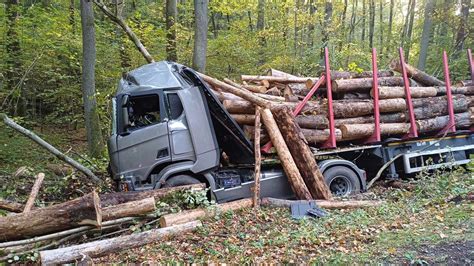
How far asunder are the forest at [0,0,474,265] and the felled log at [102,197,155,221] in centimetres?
2

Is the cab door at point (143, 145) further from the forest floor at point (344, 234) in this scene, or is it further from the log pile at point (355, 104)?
the forest floor at point (344, 234)

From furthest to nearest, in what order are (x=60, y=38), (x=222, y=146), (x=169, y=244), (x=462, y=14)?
(x=462, y=14), (x=60, y=38), (x=222, y=146), (x=169, y=244)

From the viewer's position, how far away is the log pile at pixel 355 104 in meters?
8.33

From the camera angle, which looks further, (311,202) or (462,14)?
(462,14)

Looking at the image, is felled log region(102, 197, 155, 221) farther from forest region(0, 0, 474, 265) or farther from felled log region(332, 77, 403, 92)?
felled log region(332, 77, 403, 92)

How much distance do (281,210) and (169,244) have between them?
8.04 ft

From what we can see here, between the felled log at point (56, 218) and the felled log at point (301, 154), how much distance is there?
4.15 m

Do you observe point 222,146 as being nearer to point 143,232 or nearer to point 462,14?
point 143,232

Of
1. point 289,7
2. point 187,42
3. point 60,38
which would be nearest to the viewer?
point 60,38

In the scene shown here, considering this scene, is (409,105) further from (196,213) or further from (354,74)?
(196,213)

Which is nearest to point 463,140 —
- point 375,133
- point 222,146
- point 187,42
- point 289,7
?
point 375,133

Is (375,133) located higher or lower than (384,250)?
higher

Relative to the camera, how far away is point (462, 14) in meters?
16.1

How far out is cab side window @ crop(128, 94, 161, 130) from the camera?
24.5ft
